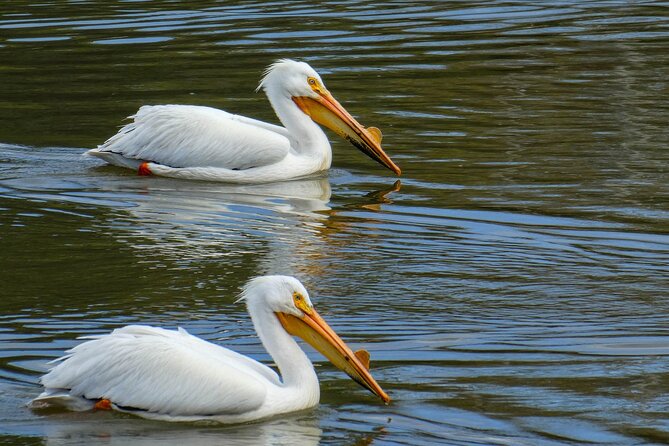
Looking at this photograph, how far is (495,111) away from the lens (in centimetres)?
1067

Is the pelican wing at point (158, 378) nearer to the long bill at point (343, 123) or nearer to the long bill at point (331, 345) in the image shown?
the long bill at point (331, 345)

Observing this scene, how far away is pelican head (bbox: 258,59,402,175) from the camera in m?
8.96

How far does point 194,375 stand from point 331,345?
1.59 ft

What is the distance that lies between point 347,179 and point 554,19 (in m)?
6.51

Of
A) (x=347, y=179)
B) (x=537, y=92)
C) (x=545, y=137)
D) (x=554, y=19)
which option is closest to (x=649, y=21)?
(x=554, y=19)

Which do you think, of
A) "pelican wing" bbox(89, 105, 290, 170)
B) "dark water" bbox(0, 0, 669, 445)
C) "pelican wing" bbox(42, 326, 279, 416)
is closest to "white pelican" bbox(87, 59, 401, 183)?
"pelican wing" bbox(89, 105, 290, 170)

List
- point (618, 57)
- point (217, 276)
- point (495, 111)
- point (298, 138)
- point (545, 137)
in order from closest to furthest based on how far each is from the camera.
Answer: point (217, 276), point (298, 138), point (545, 137), point (495, 111), point (618, 57)

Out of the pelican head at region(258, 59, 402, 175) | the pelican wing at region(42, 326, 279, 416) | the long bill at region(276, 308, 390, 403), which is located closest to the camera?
the pelican wing at region(42, 326, 279, 416)

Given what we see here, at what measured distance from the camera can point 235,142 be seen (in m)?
8.87

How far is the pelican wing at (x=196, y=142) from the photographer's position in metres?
8.86

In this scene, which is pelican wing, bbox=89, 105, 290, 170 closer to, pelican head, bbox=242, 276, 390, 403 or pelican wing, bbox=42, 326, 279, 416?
pelican head, bbox=242, 276, 390, 403

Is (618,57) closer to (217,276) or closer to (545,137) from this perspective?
(545,137)

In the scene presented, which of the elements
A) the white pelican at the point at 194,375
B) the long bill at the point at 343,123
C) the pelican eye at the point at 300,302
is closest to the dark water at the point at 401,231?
the white pelican at the point at 194,375

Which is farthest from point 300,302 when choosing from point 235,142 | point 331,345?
point 235,142
